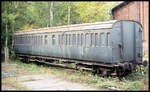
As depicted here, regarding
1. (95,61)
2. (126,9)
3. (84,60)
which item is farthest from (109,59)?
(126,9)

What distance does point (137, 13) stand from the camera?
827 inches

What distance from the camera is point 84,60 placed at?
14461 millimetres

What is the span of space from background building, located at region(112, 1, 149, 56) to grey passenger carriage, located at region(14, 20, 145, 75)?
13.9ft

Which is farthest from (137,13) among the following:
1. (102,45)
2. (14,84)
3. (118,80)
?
(14,84)

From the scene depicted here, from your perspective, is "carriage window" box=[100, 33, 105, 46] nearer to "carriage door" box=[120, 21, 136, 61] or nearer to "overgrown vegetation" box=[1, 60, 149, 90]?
"carriage door" box=[120, 21, 136, 61]

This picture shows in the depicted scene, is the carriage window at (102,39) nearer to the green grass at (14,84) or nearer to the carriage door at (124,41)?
the carriage door at (124,41)

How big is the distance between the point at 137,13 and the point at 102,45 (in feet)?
30.7

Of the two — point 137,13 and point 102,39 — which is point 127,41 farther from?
point 137,13

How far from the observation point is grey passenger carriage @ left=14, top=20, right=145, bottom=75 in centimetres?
1256

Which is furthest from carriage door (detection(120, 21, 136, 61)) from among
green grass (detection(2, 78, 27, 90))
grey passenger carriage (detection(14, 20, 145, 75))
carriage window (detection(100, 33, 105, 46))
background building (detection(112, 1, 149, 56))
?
green grass (detection(2, 78, 27, 90))

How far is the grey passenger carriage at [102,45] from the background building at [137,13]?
4226mm

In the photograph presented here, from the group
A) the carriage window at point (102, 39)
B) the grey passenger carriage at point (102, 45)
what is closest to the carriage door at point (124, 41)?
the grey passenger carriage at point (102, 45)

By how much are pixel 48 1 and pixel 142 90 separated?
80.0 feet

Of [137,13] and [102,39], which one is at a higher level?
[137,13]
